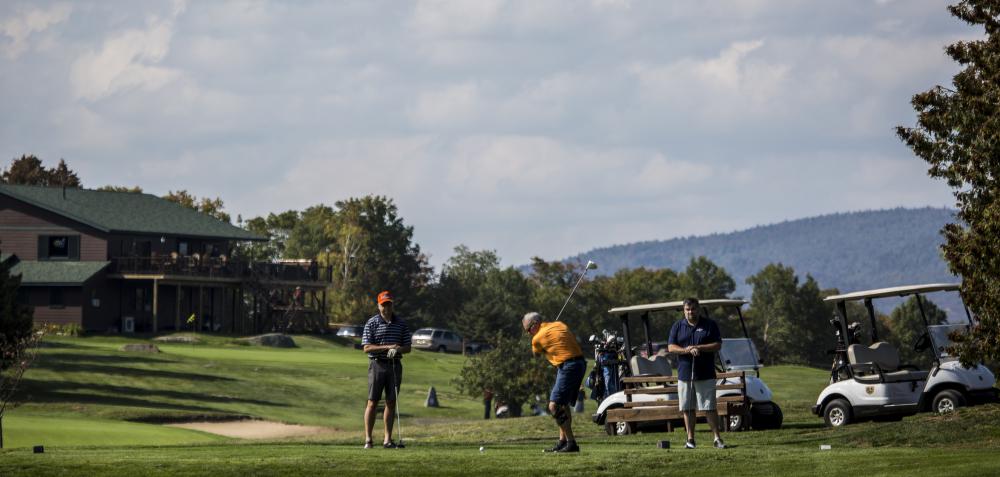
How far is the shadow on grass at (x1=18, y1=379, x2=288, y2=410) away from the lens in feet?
150

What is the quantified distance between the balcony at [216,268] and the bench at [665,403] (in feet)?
182

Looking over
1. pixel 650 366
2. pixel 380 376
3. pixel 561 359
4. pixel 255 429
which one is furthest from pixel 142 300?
pixel 561 359

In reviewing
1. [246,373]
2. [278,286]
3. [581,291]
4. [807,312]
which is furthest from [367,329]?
[807,312]

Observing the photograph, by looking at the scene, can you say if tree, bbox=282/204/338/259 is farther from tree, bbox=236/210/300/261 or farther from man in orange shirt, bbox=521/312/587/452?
man in orange shirt, bbox=521/312/587/452

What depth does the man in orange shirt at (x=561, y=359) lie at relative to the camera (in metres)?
19.8

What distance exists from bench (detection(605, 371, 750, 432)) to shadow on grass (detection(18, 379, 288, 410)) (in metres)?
23.2

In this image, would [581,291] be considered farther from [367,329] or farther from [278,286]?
[367,329]

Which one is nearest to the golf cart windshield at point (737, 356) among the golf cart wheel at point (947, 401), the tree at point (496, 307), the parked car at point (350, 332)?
the golf cart wheel at point (947, 401)

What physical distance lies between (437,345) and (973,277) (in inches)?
2546

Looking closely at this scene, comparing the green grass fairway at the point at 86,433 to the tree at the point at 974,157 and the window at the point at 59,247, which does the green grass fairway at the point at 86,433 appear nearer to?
the tree at the point at 974,157

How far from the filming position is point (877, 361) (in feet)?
85.8

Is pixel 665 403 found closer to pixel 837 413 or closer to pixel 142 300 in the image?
pixel 837 413

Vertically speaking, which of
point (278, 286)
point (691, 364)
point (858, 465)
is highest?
point (278, 286)

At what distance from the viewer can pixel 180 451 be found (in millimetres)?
20891
